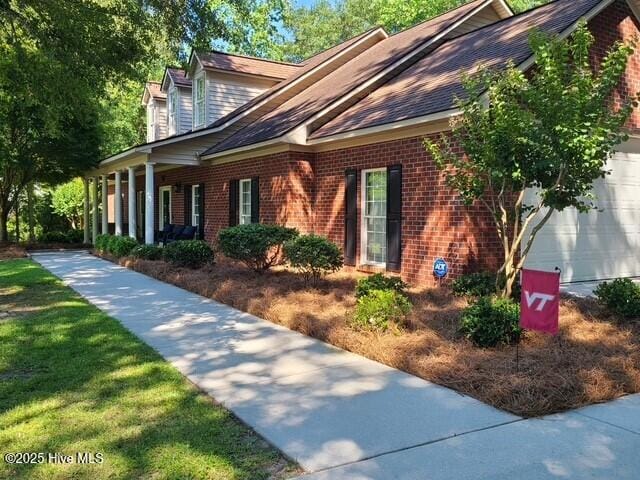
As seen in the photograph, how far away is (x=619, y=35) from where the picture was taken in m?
10.7

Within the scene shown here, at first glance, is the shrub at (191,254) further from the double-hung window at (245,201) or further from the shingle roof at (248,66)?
the shingle roof at (248,66)

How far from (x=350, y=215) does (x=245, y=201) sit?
14.4ft

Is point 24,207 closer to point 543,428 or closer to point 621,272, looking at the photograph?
point 621,272

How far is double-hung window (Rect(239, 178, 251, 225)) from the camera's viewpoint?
49.2 ft

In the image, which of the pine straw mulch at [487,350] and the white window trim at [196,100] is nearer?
the pine straw mulch at [487,350]

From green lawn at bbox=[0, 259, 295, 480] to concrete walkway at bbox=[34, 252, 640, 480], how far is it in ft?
0.83

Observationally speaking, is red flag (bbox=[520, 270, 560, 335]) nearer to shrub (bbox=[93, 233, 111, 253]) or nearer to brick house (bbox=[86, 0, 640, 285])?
brick house (bbox=[86, 0, 640, 285])

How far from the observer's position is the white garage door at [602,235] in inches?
400

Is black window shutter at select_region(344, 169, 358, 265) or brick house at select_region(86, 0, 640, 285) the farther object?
black window shutter at select_region(344, 169, 358, 265)

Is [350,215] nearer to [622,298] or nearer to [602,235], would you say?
[602,235]

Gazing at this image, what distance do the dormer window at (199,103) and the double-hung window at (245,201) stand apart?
15.2 ft

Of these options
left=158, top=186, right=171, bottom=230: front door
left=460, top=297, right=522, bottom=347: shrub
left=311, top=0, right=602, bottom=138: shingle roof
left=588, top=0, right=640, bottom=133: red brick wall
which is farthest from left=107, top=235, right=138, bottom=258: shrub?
left=588, top=0, right=640, bottom=133: red brick wall

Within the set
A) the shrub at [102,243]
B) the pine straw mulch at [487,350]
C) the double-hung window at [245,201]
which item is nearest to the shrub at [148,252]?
the double-hung window at [245,201]

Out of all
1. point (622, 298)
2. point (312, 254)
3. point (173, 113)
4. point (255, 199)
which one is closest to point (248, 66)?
point (173, 113)
